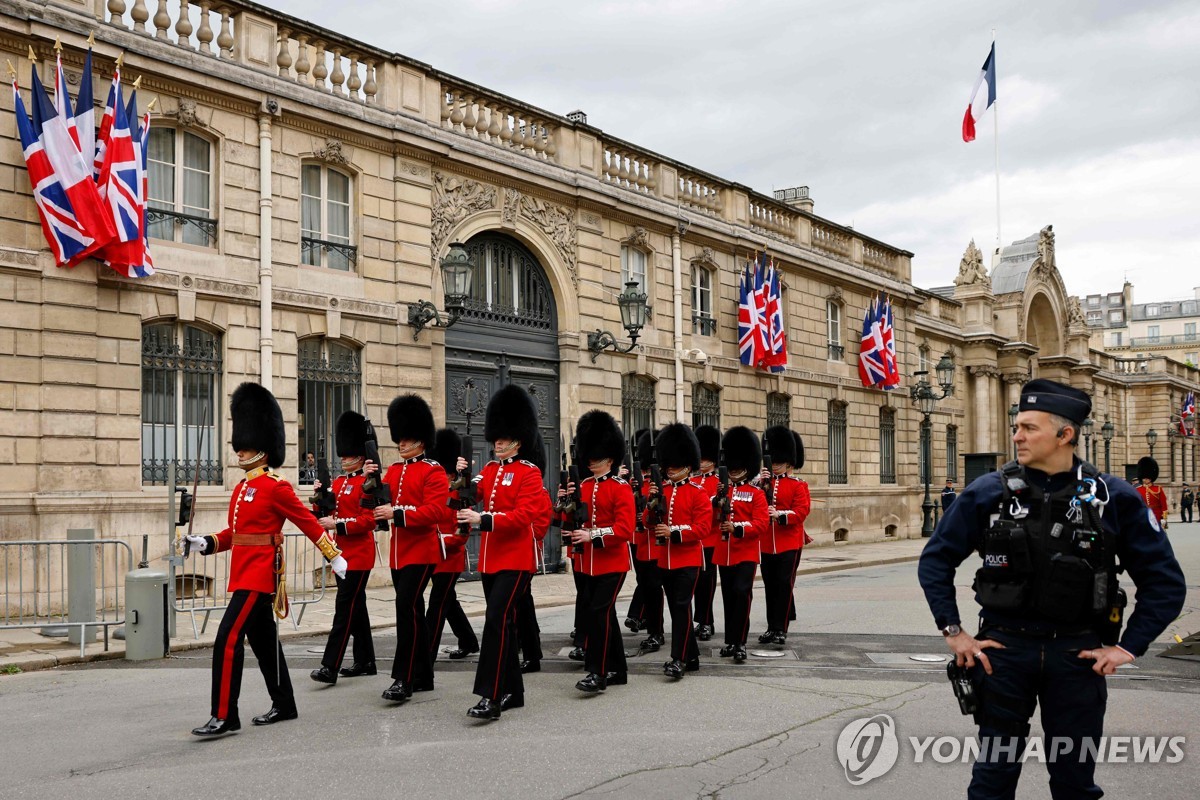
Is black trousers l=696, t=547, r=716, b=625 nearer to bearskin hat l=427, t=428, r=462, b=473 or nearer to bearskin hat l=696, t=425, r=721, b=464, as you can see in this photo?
bearskin hat l=696, t=425, r=721, b=464

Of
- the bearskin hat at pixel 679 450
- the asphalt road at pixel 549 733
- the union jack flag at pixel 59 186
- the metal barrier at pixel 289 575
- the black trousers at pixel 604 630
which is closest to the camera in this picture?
the asphalt road at pixel 549 733

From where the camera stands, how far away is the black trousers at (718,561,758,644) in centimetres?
1025

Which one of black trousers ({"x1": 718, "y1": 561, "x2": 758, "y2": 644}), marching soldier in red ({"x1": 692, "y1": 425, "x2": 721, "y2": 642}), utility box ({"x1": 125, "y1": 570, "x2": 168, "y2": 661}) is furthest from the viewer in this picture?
marching soldier in red ({"x1": 692, "y1": 425, "x2": 721, "y2": 642})

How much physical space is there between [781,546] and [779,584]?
1.35 ft

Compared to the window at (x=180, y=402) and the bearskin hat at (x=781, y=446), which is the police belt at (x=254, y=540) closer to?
the bearskin hat at (x=781, y=446)

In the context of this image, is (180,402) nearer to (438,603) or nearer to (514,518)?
(438,603)

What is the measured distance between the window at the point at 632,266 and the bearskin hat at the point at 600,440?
12.9 metres

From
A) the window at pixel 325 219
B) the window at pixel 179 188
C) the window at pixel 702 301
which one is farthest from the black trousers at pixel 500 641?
the window at pixel 702 301

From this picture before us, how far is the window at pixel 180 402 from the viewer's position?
14.8 m

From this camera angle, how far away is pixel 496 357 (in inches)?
769

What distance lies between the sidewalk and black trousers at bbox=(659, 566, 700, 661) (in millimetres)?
4537

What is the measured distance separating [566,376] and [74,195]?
30.1 ft

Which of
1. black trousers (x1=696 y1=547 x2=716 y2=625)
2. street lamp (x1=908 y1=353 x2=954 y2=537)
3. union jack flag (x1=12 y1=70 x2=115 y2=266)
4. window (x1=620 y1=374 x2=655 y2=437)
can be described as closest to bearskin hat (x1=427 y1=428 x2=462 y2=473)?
black trousers (x1=696 y1=547 x2=716 y2=625)

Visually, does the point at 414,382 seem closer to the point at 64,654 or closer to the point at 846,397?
the point at 64,654
